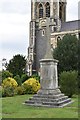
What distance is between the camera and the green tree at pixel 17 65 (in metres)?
62.8

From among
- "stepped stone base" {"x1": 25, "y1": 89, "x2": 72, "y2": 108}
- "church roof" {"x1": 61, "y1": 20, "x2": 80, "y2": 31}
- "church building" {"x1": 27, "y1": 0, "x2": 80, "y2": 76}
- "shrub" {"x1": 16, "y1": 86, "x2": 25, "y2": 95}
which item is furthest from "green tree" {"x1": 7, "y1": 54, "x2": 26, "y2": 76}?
"stepped stone base" {"x1": 25, "y1": 89, "x2": 72, "y2": 108}

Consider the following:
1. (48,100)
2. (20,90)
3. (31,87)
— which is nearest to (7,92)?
(20,90)

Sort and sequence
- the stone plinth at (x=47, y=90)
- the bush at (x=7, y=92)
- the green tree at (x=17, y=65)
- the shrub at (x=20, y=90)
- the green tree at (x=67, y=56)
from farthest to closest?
1. the green tree at (x=17, y=65)
2. the green tree at (x=67, y=56)
3. the shrub at (x=20, y=90)
4. the bush at (x=7, y=92)
5. the stone plinth at (x=47, y=90)

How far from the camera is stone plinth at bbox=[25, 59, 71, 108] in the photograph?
20.0m

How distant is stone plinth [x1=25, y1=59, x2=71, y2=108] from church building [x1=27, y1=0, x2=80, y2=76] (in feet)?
172

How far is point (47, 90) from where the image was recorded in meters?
20.5

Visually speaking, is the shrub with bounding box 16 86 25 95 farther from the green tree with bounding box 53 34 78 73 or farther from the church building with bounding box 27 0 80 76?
the church building with bounding box 27 0 80 76

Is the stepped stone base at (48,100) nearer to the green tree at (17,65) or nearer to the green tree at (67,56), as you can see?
the green tree at (67,56)

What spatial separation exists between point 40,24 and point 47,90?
5864cm

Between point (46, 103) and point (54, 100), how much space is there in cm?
55

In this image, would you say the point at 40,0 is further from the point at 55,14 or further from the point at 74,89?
the point at 74,89

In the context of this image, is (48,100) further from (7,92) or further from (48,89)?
(7,92)

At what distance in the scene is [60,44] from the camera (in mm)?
49969

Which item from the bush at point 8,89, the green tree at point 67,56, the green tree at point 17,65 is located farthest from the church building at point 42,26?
the bush at point 8,89
